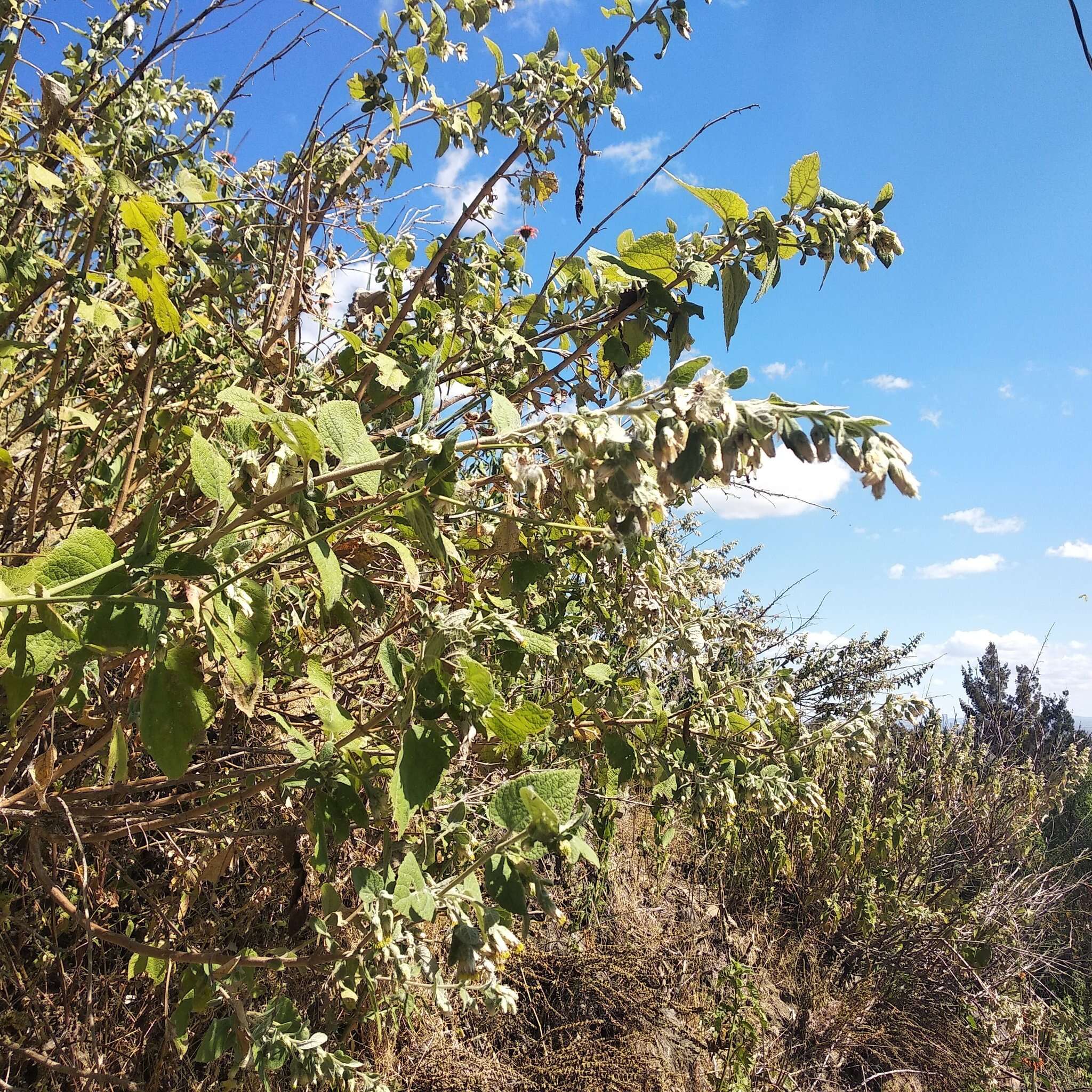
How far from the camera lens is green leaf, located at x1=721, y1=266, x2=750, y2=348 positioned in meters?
1.11

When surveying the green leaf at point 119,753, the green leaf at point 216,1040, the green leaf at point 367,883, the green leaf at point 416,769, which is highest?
the green leaf at point 416,769

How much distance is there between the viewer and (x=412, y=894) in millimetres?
1060

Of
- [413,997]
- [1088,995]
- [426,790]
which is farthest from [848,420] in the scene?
[1088,995]

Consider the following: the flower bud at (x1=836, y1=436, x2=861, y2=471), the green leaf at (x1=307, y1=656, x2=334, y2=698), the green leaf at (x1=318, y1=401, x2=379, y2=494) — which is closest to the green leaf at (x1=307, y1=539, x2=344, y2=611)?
the green leaf at (x1=318, y1=401, x2=379, y2=494)

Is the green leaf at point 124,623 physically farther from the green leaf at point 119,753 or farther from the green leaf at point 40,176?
the green leaf at point 40,176

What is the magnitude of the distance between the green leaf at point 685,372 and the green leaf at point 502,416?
0.65 ft

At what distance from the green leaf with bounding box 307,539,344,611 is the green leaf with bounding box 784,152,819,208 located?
0.90 m

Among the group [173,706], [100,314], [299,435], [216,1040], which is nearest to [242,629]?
[173,706]

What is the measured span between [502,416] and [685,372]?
240 mm

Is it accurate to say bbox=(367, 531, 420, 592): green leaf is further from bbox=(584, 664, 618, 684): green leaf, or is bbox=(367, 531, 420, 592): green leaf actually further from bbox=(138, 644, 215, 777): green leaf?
bbox=(584, 664, 618, 684): green leaf

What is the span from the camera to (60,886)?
6.71 feet

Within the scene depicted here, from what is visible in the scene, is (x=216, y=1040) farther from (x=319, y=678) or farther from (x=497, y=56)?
(x=497, y=56)

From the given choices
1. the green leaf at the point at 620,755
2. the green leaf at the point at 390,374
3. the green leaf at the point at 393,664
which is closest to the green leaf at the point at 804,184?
the green leaf at the point at 390,374

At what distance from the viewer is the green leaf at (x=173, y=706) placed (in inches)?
35.5
